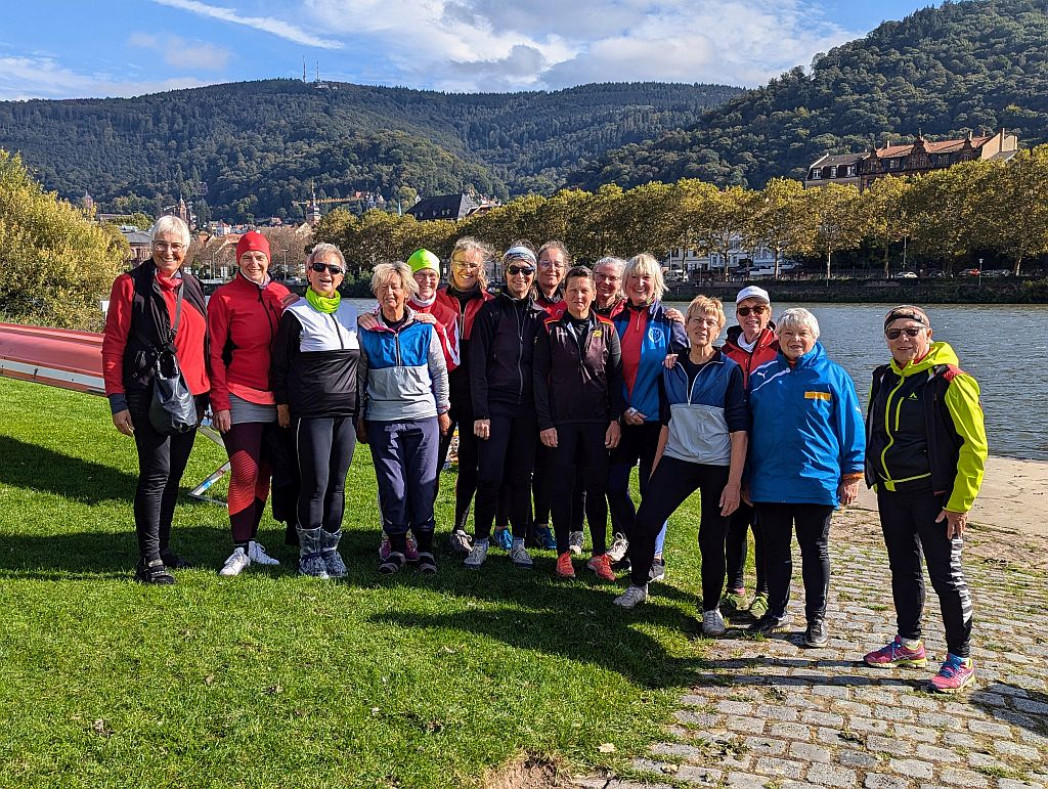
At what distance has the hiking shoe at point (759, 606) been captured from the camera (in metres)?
5.74

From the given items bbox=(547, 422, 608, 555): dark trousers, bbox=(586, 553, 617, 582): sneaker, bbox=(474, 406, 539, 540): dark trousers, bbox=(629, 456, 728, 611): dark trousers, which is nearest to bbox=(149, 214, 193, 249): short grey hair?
bbox=(474, 406, 539, 540): dark trousers

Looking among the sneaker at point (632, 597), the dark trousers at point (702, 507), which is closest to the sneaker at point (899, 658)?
the dark trousers at point (702, 507)

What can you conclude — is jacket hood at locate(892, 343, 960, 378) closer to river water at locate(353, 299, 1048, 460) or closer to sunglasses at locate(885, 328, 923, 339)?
sunglasses at locate(885, 328, 923, 339)

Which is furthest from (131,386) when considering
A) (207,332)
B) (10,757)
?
(10,757)

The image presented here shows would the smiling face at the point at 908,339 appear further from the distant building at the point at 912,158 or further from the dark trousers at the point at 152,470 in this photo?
the distant building at the point at 912,158

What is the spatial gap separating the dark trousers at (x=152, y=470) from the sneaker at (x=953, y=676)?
4581 millimetres

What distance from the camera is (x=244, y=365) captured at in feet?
17.8

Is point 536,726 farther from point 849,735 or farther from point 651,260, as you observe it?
point 651,260

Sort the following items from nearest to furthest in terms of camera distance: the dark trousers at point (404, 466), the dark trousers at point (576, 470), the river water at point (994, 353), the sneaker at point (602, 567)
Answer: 1. the dark trousers at point (404, 466)
2. the dark trousers at point (576, 470)
3. the sneaker at point (602, 567)
4. the river water at point (994, 353)

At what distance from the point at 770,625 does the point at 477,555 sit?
2131 millimetres

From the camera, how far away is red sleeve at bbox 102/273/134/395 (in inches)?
194

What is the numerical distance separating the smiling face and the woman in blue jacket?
0.34 meters

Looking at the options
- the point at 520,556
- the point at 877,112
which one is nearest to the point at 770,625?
the point at 520,556

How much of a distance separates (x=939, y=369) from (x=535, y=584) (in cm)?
298
